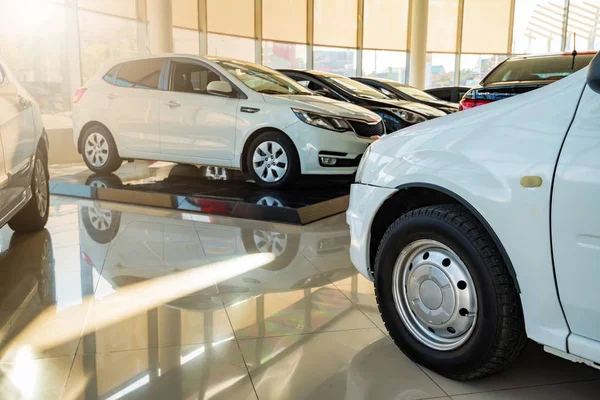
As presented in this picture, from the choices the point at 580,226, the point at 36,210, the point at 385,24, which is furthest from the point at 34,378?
the point at 385,24

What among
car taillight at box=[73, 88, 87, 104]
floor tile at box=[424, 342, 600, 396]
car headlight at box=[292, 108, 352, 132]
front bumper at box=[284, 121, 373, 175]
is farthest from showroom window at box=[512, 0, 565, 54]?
floor tile at box=[424, 342, 600, 396]

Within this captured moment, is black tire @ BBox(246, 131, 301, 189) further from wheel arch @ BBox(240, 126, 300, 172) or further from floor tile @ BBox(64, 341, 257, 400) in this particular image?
floor tile @ BBox(64, 341, 257, 400)

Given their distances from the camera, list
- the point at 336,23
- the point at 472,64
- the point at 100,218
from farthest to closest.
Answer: the point at 472,64, the point at 336,23, the point at 100,218

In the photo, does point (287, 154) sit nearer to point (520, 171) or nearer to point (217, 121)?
point (217, 121)

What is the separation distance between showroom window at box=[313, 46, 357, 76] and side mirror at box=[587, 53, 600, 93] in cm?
1573

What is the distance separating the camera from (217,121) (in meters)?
5.96

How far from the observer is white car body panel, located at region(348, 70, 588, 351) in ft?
5.76

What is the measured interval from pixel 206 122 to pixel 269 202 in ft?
4.47

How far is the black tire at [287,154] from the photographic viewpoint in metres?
5.66

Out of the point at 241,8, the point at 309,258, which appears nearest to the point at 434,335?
the point at 309,258

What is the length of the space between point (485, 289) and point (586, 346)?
36 cm

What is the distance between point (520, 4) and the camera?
18.8 m

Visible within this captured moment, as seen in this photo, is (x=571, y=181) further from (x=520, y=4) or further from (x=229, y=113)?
(x=520, y=4)

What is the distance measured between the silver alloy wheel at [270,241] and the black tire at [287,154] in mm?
1147
